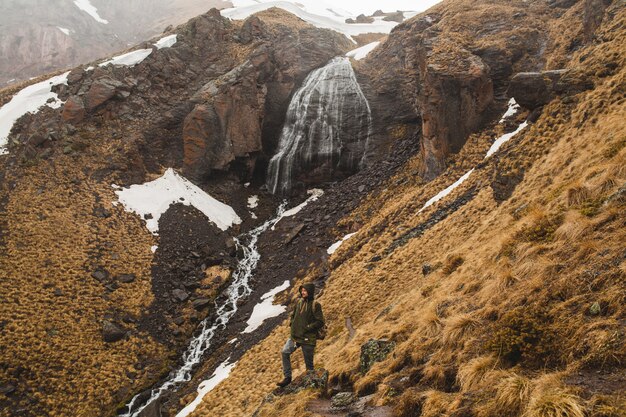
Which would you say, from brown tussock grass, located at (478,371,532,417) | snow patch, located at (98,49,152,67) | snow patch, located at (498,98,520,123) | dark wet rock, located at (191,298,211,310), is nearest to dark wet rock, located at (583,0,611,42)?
snow patch, located at (498,98,520,123)

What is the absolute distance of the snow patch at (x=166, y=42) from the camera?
142ft

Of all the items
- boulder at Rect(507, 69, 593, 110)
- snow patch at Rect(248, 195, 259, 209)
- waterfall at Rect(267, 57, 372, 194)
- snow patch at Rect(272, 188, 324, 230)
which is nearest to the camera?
boulder at Rect(507, 69, 593, 110)

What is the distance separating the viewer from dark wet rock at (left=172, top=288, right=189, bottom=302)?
25484mm

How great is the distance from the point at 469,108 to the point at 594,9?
27.4 ft

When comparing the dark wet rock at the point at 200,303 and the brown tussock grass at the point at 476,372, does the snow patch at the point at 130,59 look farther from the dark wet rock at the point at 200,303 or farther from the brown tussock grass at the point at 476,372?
the brown tussock grass at the point at 476,372

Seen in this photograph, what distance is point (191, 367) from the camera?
832 inches

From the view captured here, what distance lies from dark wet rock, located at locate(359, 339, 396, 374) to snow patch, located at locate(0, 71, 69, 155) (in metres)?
36.0

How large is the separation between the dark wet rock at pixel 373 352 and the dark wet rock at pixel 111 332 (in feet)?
59.6

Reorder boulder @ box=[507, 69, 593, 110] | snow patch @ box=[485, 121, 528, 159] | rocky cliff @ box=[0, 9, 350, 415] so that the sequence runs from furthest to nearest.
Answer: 1. snow patch @ box=[485, 121, 528, 159]
2. rocky cliff @ box=[0, 9, 350, 415]
3. boulder @ box=[507, 69, 593, 110]

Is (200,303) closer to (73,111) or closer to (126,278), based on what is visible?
(126,278)

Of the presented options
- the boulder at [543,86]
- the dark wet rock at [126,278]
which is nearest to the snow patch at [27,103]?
the dark wet rock at [126,278]

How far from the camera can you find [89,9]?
101438 mm

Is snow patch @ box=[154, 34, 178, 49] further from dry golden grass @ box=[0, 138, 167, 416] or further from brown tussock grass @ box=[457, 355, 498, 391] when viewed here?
brown tussock grass @ box=[457, 355, 498, 391]

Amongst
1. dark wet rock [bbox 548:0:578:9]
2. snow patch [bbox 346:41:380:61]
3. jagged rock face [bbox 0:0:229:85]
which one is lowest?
dark wet rock [bbox 548:0:578:9]
